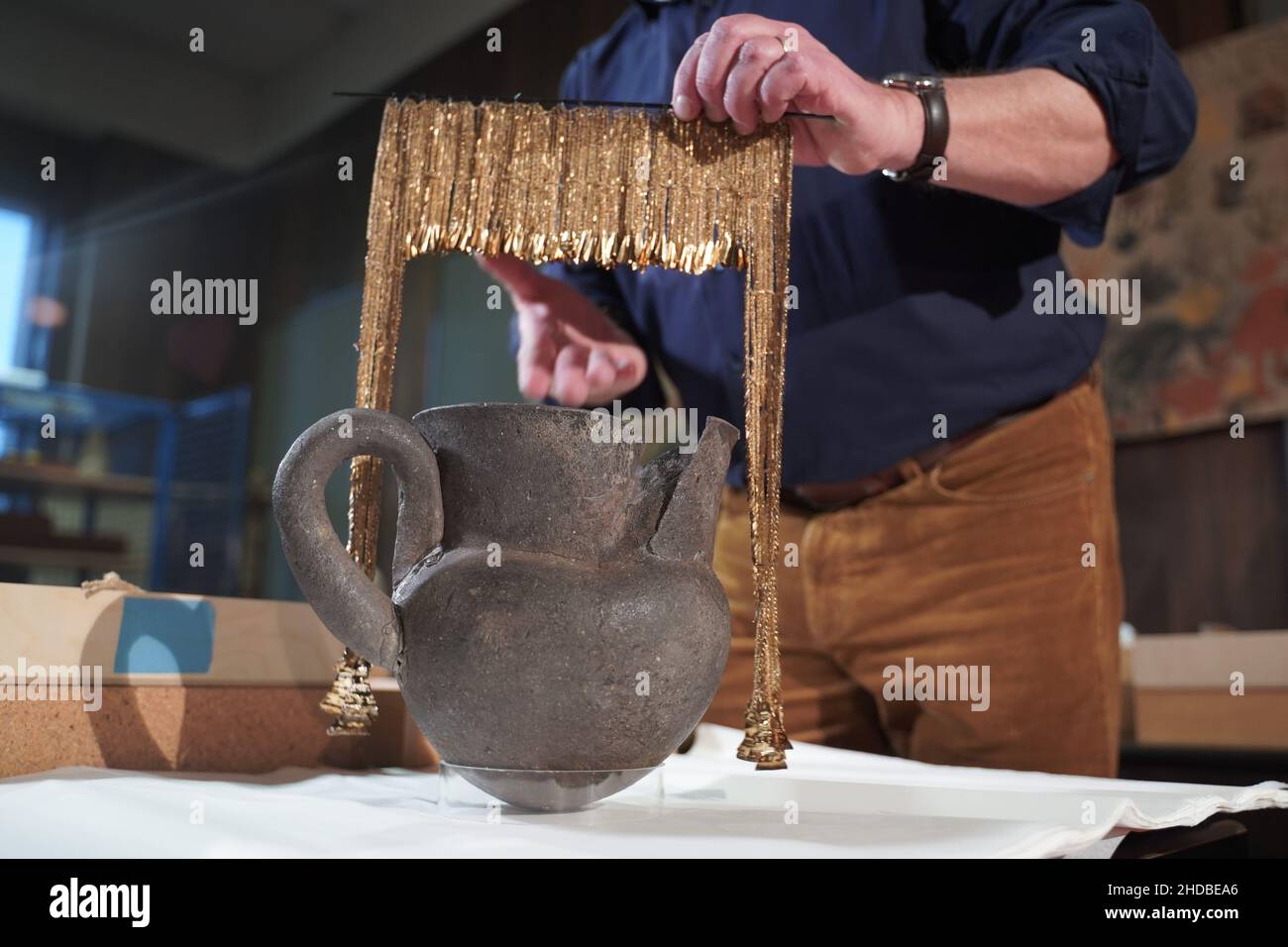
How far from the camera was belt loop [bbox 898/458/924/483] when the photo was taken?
1.08 metres

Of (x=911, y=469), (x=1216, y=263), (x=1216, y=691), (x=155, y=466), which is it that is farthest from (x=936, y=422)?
(x=155, y=466)

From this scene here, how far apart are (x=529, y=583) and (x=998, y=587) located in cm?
70

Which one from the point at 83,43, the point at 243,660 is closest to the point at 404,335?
the point at 83,43

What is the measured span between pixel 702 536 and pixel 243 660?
36cm

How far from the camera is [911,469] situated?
1.08 meters

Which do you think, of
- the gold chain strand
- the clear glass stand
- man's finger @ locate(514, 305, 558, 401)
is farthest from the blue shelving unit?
the clear glass stand

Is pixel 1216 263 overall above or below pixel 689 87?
above

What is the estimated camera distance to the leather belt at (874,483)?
1.07 m

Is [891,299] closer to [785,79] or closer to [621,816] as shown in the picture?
[785,79]

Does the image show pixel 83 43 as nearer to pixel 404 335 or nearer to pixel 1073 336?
pixel 404 335

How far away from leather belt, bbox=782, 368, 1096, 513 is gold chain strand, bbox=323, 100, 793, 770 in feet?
1.42

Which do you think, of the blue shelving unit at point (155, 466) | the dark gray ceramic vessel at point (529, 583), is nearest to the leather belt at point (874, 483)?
the dark gray ceramic vessel at point (529, 583)
